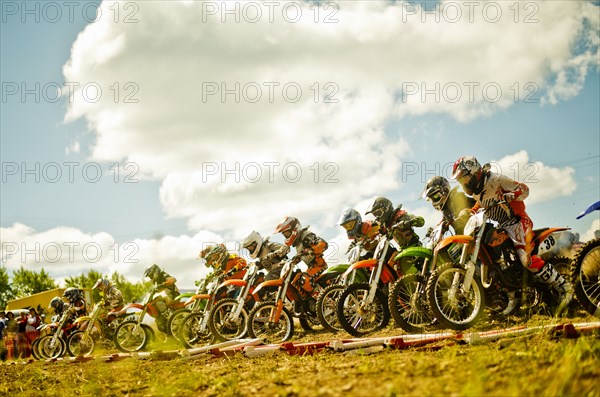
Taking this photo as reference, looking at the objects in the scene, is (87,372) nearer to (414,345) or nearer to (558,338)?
(414,345)

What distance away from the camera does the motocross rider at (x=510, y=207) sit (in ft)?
23.1

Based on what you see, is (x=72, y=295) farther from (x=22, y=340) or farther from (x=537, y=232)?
(x=537, y=232)

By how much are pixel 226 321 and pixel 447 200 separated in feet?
17.7

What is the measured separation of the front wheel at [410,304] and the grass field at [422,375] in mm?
1101

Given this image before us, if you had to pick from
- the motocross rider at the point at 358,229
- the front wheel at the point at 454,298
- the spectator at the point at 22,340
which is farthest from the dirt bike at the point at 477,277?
the spectator at the point at 22,340

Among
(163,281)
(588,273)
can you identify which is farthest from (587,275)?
(163,281)

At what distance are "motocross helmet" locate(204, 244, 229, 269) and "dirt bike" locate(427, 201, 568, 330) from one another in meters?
7.90

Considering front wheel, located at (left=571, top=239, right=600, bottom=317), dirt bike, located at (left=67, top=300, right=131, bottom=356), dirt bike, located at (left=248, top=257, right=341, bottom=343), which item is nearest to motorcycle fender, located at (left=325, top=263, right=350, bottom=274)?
dirt bike, located at (left=248, top=257, right=341, bottom=343)

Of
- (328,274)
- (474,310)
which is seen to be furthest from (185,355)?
(474,310)

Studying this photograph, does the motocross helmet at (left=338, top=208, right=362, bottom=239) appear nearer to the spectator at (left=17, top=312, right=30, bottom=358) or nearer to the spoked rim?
the spoked rim

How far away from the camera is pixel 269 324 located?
10.5m

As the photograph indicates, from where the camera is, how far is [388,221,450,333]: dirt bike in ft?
25.3

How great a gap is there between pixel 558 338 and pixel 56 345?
14.8 m

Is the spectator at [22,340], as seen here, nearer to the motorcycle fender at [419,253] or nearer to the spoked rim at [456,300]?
the motorcycle fender at [419,253]
